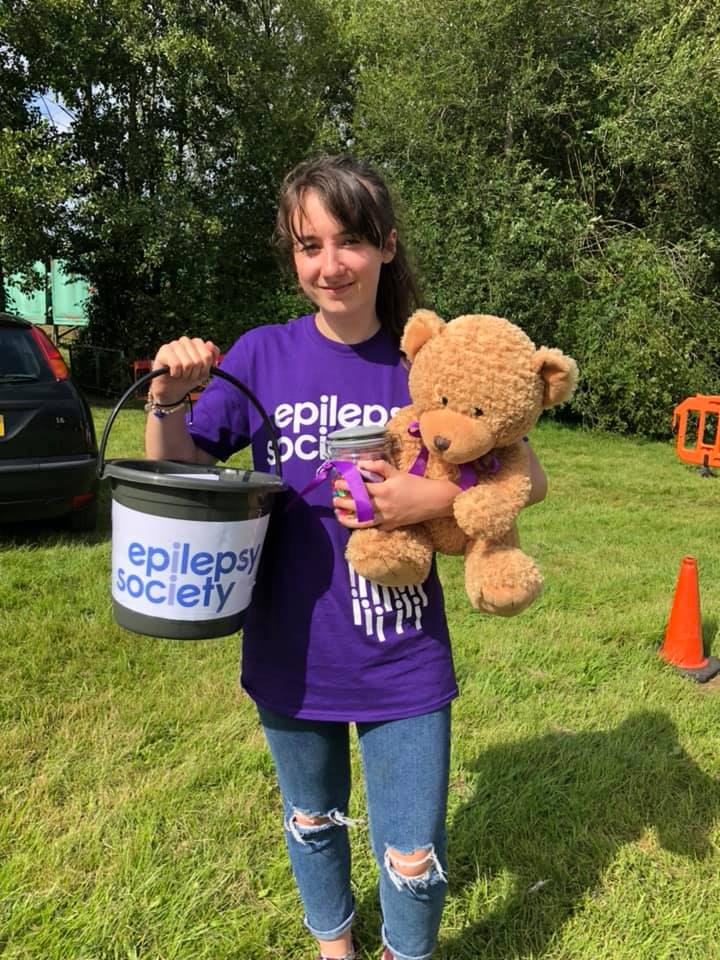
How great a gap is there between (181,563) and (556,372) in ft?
2.76

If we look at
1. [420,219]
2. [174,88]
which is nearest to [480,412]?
[420,219]

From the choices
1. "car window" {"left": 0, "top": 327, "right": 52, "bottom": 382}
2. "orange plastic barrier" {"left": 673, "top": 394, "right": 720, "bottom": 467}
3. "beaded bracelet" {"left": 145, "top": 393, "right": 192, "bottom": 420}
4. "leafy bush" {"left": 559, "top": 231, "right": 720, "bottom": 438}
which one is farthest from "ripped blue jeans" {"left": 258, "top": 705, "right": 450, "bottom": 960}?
"leafy bush" {"left": 559, "top": 231, "right": 720, "bottom": 438}

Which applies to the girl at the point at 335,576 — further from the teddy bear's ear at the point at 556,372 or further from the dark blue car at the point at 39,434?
the dark blue car at the point at 39,434

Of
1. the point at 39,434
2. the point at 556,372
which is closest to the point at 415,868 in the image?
the point at 556,372

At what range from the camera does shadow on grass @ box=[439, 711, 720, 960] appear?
2.22m

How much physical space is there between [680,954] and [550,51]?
1300 cm

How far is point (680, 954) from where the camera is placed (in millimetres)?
2090

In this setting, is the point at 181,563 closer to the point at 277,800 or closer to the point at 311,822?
the point at 311,822

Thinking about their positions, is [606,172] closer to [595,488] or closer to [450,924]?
[595,488]

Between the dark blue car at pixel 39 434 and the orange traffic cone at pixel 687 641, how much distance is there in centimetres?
378

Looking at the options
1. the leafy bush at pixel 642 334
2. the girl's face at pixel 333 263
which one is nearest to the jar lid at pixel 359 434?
the girl's face at pixel 333 263

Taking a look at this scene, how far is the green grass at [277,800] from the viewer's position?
213 cm

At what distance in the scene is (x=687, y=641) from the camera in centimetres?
374

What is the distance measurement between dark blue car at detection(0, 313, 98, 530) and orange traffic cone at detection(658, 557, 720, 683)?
378cm
